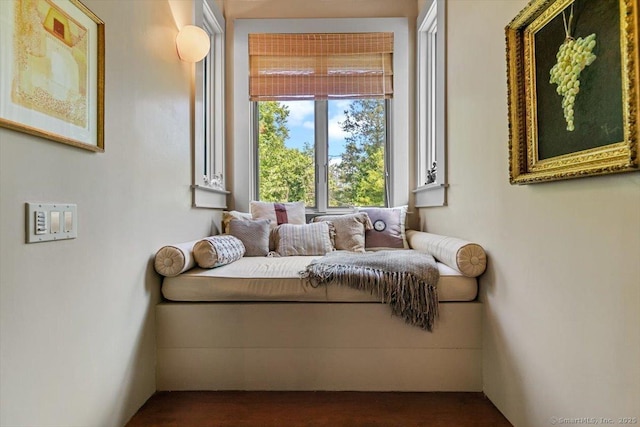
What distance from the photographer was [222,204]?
2809mm

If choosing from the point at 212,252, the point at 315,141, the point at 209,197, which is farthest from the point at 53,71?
the point at 315,141

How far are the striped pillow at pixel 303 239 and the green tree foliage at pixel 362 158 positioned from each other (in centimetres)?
57

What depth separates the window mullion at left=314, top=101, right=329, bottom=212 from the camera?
304 cm

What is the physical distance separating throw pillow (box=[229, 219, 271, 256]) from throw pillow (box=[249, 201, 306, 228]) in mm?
213

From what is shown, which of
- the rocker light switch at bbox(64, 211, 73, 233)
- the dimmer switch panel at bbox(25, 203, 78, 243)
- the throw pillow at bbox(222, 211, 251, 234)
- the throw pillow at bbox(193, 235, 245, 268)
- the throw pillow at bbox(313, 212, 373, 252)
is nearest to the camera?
the dimmer switch panel at bbox(25, 203, 78, 243)

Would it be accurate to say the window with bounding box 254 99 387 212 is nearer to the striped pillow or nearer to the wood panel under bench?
the striped pillow

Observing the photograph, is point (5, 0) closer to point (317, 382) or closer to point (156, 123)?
point (156, 123)

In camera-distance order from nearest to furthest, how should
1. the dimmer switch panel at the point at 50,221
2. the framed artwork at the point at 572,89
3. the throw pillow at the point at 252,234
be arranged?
1. the framed artwork at the point at 572,89
2. the dimmer switch panel at the point at 50,221
3. the throw pillow at the point at 252,234

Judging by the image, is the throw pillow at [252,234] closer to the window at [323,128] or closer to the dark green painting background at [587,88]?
the window at [323,128]

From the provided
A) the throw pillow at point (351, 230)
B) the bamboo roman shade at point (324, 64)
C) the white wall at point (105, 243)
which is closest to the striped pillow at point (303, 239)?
the throw pillow at point (351, 230)

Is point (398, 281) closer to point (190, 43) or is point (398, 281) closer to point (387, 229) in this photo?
point (387, 229)

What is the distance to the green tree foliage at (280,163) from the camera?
3.07 m

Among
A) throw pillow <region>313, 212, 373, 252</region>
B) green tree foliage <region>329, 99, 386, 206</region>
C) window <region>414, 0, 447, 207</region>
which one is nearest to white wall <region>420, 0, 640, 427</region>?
window <region>414, 0, 447, 207</region>

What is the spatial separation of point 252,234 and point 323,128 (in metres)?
1.17
